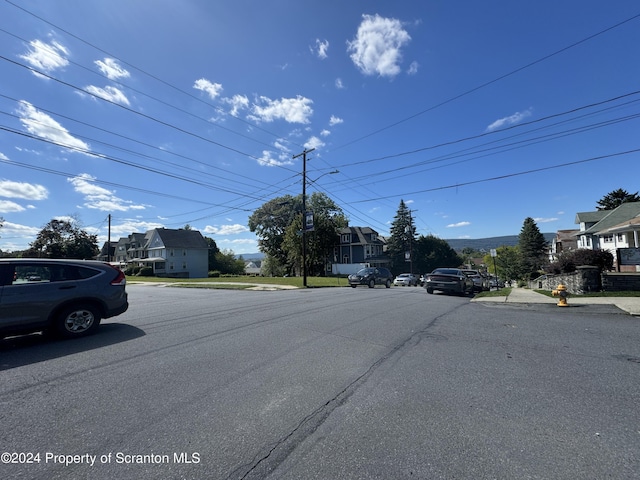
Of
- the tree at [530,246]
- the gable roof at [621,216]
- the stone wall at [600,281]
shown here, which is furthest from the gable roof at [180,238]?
the tree at [530,246]

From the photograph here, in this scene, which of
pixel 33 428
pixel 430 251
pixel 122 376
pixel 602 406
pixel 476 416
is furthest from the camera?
pixel 430 251

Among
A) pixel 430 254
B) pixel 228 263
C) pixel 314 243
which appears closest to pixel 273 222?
pixel 314 243

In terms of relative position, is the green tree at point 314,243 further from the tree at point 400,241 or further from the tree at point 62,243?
the tree at point 62,243

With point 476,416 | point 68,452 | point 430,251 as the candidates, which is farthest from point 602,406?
point 430,251

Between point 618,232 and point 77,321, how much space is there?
4019 cm

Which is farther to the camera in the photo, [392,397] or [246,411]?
[392,397]

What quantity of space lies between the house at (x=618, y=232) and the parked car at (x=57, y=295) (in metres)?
21.7

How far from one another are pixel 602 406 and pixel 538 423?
100 cm

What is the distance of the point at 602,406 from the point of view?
12.1 feet

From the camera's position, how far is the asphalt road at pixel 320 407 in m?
2.68

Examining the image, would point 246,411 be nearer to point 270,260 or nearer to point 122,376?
point 122,376

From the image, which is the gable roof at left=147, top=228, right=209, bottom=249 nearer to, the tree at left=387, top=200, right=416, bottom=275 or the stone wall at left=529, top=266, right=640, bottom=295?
the tree at left=387, top=200, right=416, bottom=275

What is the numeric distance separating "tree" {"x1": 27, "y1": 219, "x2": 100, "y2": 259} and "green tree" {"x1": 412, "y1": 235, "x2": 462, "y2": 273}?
58237 mm

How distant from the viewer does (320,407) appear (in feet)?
12.1
